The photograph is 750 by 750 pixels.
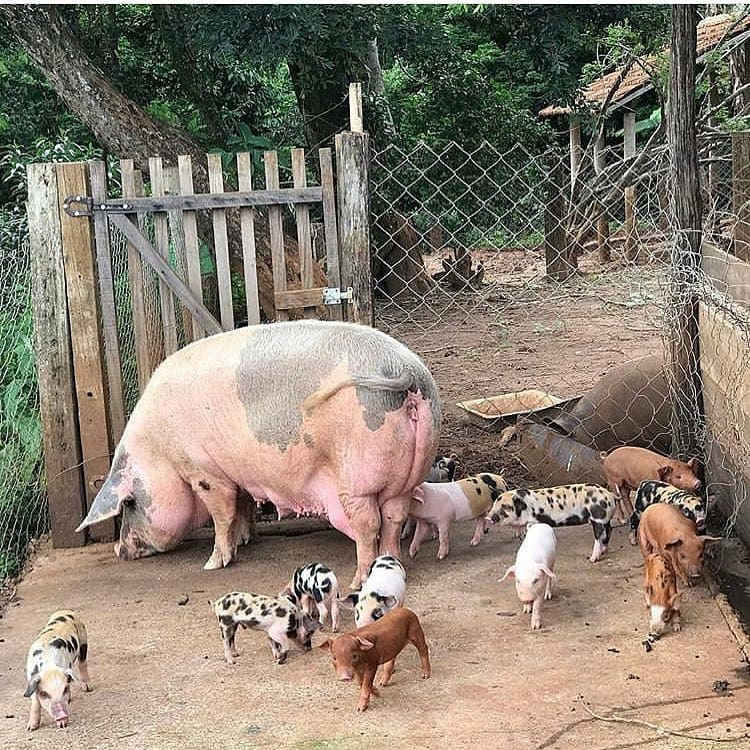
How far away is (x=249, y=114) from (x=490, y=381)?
6.01m

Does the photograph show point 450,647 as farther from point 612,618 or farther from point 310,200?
point 310,200

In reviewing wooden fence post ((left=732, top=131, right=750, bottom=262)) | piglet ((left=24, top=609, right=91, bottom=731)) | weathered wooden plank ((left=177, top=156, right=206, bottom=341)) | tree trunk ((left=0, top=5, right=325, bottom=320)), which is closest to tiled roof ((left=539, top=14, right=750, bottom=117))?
tree trunk ((left=0, top=5, right=325, bottom=320))

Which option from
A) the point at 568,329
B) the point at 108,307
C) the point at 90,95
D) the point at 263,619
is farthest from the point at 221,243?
the point at 568,329

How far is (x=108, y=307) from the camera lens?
587cm

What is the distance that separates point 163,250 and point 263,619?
244cm

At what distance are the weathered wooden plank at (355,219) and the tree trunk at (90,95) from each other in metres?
4.03

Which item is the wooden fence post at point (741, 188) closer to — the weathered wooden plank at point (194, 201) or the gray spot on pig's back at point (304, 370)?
the gray spot on pig's back at point (304, 370)

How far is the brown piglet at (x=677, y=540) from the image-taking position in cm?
458

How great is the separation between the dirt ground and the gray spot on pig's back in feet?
2.56

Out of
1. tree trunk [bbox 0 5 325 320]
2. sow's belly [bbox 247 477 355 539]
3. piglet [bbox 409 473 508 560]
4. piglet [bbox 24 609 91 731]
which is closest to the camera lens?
piglet [bbox 24 609 91 731]

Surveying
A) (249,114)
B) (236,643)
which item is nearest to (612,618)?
(236,643)

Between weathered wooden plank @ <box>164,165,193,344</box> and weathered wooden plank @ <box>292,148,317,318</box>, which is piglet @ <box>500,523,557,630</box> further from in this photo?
weathered wooden plank @ <box>164,165,193,344</box>

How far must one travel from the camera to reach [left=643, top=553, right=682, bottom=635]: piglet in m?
4.24

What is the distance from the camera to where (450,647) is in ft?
14.0
